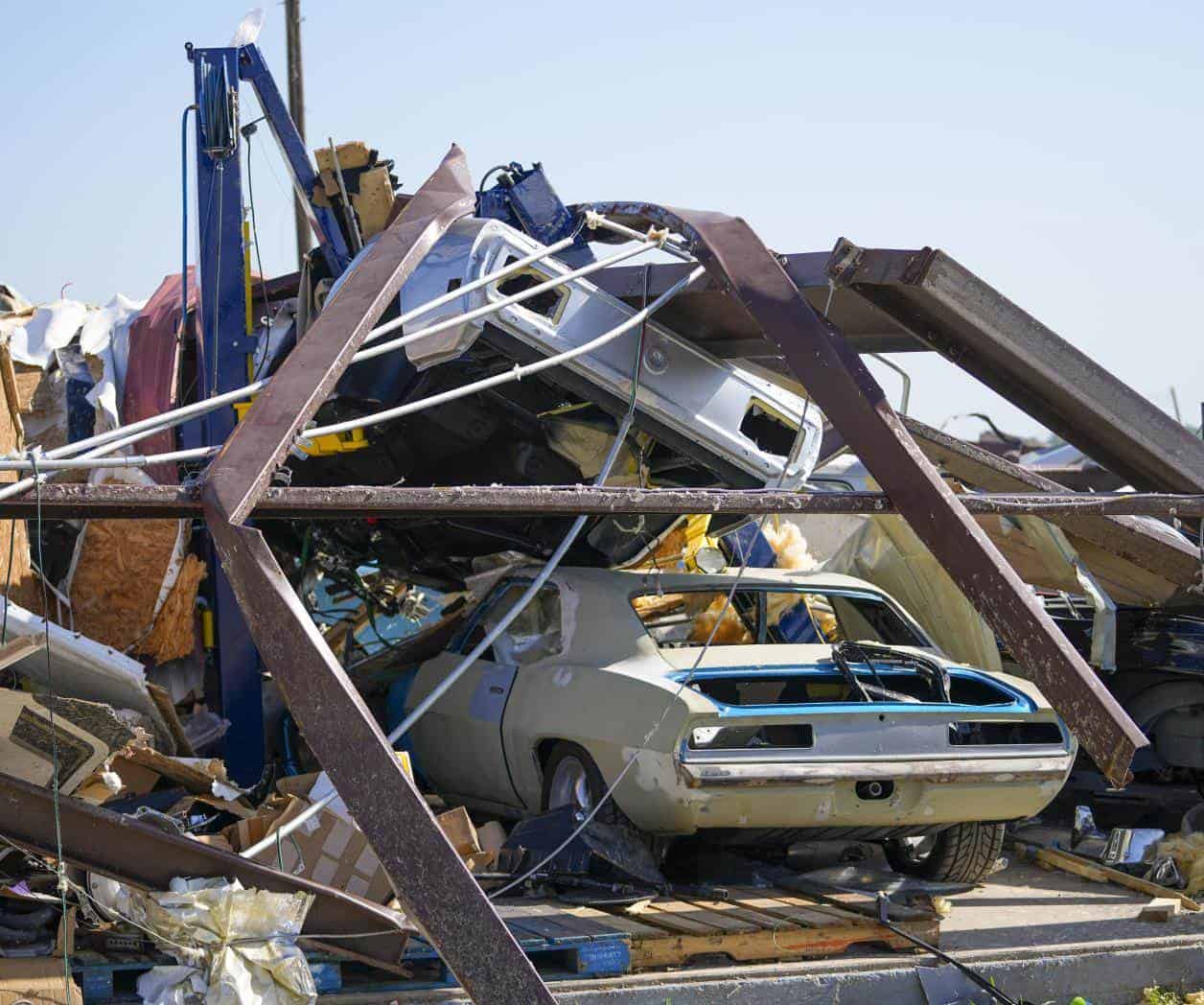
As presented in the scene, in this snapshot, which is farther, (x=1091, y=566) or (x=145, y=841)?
(x=1091, y=566)

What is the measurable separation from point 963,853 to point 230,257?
16.7 ft

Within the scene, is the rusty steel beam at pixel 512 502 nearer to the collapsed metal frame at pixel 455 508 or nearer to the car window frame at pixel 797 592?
the collapsed metal frame at pixel 455 508

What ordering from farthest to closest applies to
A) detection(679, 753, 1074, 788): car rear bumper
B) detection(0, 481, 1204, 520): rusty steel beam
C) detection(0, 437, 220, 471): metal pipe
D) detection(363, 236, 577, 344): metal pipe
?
detection(679, 753, 1074, 788): car rear bumper < detection(363, 236, 577, 344): metal pipe < detection(0, 481, 1204, 520): rusty steel beam < detection(0, 437, 220, 471): metal pipe

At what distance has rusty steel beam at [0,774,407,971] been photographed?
5551 mm

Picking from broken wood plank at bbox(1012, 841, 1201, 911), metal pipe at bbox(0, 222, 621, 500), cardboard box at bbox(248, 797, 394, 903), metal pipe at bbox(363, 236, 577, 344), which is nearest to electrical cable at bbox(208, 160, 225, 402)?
metal pipe at bbox(363, 236, 577, 344)

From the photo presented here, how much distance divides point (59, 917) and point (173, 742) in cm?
213

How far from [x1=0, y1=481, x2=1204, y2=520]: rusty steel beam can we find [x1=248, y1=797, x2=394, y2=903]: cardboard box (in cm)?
149

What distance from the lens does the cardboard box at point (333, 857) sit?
21.5ft

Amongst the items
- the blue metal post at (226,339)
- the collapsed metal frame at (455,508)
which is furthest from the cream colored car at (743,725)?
the collapsed metal frame at (455,508)

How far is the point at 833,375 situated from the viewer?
625cm

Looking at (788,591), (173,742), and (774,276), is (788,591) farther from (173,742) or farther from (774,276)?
(173,742)

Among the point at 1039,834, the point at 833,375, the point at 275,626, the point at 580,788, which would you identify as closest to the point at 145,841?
the point at 275,626

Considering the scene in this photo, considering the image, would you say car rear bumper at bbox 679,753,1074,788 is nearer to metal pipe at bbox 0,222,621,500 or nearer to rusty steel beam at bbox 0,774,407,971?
rusty steel beam at bbox 0,774,407,971

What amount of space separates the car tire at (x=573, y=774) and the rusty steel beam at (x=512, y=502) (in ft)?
6.09
